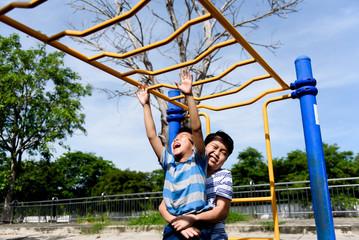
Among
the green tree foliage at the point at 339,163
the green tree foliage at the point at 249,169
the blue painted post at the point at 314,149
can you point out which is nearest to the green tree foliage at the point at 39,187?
the green tree foliage at the point at 249,169

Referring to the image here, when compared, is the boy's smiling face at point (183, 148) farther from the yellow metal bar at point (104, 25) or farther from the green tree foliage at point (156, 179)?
the green tree foliage at point (156, 179)

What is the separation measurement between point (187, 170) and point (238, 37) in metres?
0.90

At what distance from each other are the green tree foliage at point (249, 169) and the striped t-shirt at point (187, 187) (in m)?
16.7

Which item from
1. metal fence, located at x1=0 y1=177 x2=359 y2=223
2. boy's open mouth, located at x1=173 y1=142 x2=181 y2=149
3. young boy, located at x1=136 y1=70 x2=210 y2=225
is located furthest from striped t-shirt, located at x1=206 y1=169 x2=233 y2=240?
metal fence, located at x1=0 y1=177 x2=359 y2=223

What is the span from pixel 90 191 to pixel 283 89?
26846mm

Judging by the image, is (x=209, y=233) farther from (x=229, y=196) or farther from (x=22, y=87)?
(x=22, y=87)

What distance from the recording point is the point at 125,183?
2153 cm

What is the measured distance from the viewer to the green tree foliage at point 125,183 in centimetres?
2147

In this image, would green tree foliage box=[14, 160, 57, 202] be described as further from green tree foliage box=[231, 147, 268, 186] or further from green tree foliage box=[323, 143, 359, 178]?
green tree foliage box=[323, 143, 359, 178]

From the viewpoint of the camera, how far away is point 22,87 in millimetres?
15797

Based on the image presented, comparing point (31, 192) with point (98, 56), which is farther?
point (31, 192)

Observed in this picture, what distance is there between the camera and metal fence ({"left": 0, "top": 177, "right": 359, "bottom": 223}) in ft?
27.7

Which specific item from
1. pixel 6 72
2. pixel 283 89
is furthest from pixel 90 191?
pixel 283 89

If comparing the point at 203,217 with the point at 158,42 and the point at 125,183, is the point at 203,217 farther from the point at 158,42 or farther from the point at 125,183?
the point at 125,183
